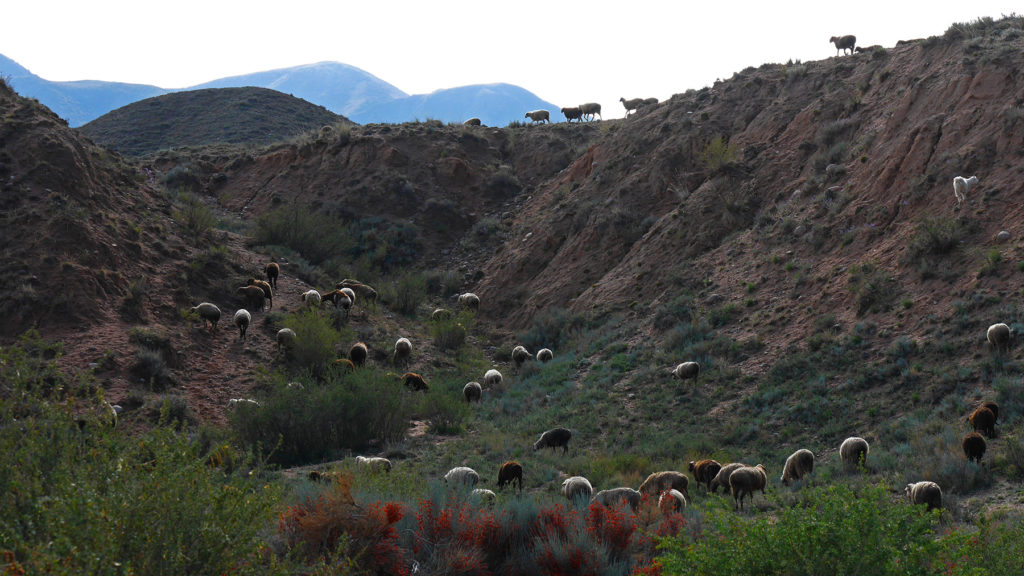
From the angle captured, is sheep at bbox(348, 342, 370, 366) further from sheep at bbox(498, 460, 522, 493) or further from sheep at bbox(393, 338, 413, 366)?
sheep at bbox(498, 460, 522, 493)

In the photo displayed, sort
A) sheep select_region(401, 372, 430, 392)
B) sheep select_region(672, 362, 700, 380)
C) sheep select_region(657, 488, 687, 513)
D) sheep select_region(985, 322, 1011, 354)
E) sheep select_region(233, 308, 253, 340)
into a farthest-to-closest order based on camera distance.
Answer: sheep select_region(233, 308, 253, 340), sheep select_region(401, 372, 430, 392), sheep select_region(672, 362, 700, 380), sheep select_region(985, 322, 1011, 354), sheep select_region(657, 488, 687, 513)

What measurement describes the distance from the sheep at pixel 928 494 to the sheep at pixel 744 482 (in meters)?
1.97

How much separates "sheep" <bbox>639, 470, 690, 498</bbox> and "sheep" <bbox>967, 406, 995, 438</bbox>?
13.6 feet

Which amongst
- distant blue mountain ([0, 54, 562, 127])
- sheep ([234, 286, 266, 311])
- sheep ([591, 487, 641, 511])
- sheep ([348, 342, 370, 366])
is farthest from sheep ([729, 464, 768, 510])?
distant blue mountain ([0, 54, 562, 127])

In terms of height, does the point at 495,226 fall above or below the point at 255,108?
below

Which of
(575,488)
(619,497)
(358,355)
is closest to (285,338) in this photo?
(358,355)

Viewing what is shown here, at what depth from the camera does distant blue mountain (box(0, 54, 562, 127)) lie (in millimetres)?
127938

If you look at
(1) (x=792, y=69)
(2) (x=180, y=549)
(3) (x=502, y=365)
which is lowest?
(3) (x=502, y=365)

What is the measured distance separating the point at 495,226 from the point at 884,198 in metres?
17.7

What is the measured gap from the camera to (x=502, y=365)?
22484 millimetres

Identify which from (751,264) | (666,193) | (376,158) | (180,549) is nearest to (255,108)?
(376,158)

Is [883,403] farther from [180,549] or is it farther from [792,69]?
[792,69]

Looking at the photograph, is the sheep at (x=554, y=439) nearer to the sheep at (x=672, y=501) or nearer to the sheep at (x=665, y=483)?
the sheep at (x=665, y=483)

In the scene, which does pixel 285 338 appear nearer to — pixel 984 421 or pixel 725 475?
pixel 725 475
